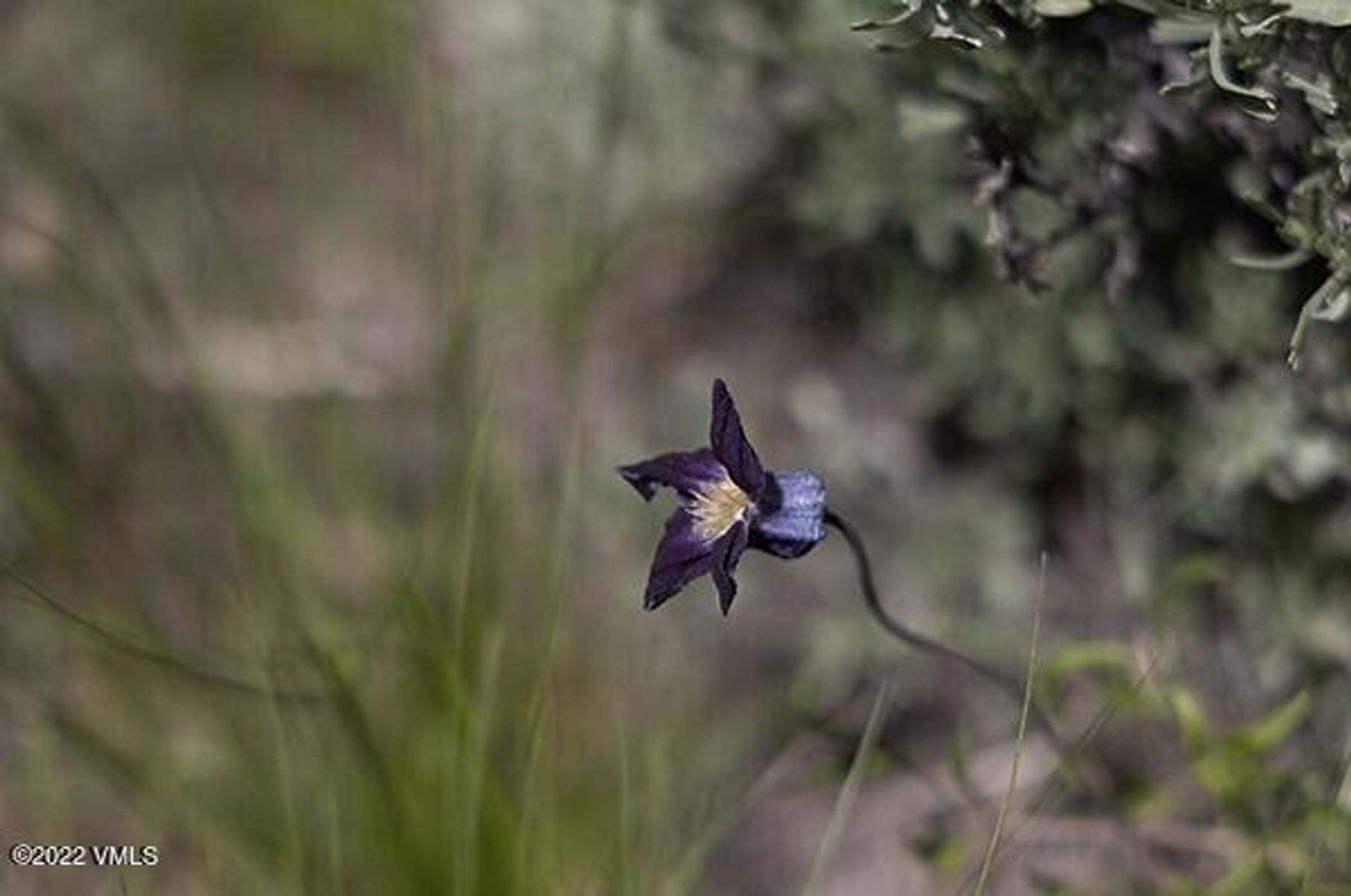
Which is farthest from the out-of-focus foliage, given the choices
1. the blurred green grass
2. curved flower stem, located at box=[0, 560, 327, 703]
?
curved flower stem, located at box=[0, 560, 327, 703]

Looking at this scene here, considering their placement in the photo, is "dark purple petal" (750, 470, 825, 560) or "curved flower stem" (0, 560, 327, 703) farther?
"curved flower stem" (0, 560, 327, 703)

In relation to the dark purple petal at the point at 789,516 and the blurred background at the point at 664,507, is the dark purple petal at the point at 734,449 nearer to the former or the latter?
the dark purple petal at the point at 789,516

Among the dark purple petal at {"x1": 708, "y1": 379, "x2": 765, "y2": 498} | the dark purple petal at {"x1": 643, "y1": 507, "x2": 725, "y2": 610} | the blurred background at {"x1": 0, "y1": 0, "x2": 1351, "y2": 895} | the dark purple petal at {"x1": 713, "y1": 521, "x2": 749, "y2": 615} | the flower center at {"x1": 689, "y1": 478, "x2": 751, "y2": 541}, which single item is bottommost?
the blurred background at {"x1": 0, "y1": 0, "x2": 1351, "y2": 895}

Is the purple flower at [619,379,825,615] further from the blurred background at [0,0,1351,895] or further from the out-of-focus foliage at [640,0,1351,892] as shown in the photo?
the out-of-focus foliage at [640,0,1351,892]

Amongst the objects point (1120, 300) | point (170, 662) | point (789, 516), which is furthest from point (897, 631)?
point (170, 662)

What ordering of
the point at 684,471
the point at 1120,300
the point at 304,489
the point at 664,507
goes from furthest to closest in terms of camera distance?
the point at 304,489
the point at 664,507
the point at 1120,300
the point at 684,471

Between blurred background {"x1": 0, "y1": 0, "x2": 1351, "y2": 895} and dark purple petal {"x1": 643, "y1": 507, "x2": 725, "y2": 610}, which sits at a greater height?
dark purple petal {"x1": 643, "y1": 507, "x2": 725, "y2": 610}

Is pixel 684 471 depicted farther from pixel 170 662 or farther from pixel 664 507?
pixel 664 507
